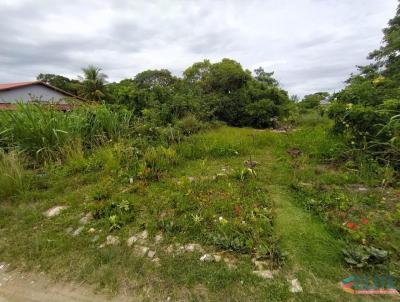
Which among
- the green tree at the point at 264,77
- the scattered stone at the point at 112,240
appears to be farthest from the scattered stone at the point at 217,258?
the green tree at the point at 264,77

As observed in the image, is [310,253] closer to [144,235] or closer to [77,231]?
[144,235]

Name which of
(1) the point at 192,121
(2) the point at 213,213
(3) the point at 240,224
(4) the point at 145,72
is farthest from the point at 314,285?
(4) the point at 145,72

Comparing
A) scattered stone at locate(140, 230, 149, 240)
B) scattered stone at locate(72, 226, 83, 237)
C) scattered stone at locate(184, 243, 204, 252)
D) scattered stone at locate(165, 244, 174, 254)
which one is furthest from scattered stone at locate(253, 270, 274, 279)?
scattered stone at locate(72, 226, 83, 237)

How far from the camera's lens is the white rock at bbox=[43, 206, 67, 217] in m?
2.28

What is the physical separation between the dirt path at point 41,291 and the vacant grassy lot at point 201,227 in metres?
0.07

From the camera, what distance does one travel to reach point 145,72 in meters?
14.6

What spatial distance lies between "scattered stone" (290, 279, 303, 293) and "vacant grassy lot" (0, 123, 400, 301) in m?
0.02

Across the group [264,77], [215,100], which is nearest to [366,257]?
[215,100]

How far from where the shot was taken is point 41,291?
1404 mm

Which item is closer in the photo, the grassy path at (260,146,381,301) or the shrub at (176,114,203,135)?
the grassy path at (260,146,381,301)

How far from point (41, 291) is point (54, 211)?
1120 mm

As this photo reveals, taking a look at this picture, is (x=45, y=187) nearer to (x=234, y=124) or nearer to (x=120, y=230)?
(x=120, y=230)

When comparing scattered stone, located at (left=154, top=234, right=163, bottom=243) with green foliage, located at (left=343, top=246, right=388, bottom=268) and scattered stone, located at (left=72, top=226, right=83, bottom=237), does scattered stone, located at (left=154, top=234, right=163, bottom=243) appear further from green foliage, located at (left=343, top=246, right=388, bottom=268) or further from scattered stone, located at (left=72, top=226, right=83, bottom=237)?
green foliage, located at (left=343, top=246, right=388, bottom=268)

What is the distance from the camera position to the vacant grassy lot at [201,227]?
1.40 m
